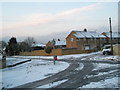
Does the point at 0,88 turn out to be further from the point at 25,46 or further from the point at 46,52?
the point at 25,46

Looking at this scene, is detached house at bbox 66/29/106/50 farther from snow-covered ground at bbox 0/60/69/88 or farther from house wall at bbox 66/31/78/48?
snow-covered ground at bbox 0/60/69/88

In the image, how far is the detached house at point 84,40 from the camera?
188 feet

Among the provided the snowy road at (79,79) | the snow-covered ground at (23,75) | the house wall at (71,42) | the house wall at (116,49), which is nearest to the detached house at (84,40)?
the house wall at (71,42)

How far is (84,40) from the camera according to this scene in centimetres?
5766

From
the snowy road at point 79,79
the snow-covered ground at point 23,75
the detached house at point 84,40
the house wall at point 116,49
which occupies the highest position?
the detached house at point 84,40

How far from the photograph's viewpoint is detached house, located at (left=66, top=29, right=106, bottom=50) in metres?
57.2

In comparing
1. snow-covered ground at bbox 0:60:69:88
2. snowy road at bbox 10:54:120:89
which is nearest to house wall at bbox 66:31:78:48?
snow-covered ground at bbox 0:60:69:88

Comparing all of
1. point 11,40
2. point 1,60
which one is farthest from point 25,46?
point 1,60

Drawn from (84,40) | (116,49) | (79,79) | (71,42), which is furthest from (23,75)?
(71,42)

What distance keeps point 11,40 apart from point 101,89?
59.8 meters

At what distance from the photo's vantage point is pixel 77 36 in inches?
2272

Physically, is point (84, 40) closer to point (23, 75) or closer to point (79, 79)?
point (23, 75)

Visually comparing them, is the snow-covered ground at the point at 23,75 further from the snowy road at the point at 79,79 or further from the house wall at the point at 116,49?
the house wall at the point at 116,49

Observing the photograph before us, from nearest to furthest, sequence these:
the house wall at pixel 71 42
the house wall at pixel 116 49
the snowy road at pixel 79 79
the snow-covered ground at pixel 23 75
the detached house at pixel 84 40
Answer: the snowy road at pixel 79 79, the snow-covered ground at pixel 23 75, the house wall at pixel 116 49, the detached house at pixel 84 40, the house wall at pixel 71 42
